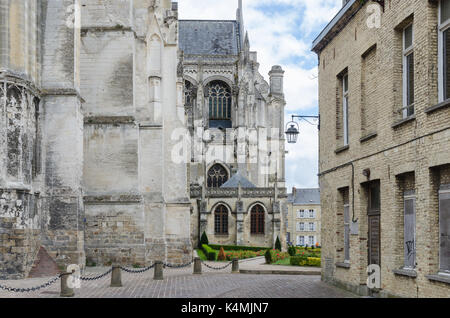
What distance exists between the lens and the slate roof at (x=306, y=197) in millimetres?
82688

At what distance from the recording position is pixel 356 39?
1315 cm

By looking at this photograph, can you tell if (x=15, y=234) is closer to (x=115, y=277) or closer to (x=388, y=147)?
(x=115, y=277)

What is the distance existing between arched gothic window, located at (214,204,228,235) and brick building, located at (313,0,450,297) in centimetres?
3058

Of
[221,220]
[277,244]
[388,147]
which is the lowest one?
[277,244]

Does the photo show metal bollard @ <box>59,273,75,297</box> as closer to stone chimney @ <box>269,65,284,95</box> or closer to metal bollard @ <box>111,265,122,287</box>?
metal bollard @ <box>111,265,122,287</box>

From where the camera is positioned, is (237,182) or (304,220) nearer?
(237,182)

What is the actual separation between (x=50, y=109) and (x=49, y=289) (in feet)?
21.9

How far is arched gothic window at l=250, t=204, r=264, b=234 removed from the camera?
46.0 m

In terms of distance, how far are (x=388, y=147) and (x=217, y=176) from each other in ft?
146

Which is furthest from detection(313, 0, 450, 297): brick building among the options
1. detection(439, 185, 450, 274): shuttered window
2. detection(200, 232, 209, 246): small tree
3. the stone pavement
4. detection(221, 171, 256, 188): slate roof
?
detection(221, 171, 256, 188): slate roof

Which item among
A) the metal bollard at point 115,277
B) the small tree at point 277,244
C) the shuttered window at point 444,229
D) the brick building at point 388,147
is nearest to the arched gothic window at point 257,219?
the small tree at point 277,244

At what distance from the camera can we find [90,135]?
73.9ft

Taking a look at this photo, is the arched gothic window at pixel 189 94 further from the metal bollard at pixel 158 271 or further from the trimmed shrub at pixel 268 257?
the metal bollard at pixel 158 271

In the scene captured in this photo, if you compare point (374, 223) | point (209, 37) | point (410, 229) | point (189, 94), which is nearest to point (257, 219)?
point (189, 94)
